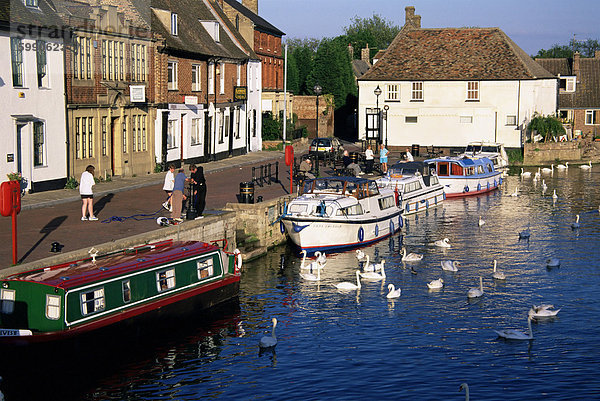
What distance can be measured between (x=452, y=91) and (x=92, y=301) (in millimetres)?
54585

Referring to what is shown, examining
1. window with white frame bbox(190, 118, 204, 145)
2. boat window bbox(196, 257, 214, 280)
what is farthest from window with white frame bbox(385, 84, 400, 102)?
boat window bbox(196, 257, 214, 280)

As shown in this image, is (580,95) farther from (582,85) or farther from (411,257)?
(411,257)

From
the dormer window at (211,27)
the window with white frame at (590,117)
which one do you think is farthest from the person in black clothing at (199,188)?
the window with white frame at (590,117)

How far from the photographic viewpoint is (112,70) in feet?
136

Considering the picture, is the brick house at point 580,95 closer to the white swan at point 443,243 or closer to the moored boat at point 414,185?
the moored boat at point 414,185

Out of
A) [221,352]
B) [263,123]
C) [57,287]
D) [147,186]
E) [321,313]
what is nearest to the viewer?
[57,287]

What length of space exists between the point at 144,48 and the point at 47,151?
11349 millimetres

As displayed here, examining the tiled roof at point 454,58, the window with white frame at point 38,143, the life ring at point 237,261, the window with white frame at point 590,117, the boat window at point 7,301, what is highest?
the tiled roof at point 454,58

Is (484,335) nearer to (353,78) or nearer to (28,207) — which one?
(28,207)

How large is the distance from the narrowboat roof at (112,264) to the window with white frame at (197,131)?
27345 millimetres

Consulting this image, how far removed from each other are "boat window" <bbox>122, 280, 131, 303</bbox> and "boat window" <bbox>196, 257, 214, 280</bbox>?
3.22m

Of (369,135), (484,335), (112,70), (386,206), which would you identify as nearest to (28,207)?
(112,70)

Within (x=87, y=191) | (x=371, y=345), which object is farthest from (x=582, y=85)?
(x=371, y=345)

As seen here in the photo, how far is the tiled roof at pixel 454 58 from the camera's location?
68.8 metres
